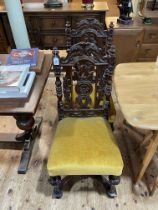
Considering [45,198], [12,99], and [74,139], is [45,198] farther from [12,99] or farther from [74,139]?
[12,99]

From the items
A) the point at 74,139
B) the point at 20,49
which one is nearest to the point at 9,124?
the point at 20,49

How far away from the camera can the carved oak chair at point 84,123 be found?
1.07 meters

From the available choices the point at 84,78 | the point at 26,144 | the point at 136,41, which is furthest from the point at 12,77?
the point at 136,41

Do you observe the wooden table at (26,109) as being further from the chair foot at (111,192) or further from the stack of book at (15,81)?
the chair foot at (111,192)

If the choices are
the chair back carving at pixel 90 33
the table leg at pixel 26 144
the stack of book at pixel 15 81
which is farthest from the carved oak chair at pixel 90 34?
the table leg at pixel 26 144

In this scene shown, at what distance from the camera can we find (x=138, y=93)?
3.68 ft

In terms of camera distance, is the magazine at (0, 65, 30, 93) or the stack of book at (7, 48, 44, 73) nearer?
the magazine at (0, 65, 30, 93)

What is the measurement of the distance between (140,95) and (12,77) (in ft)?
2.58

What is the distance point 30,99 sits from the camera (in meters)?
1.13

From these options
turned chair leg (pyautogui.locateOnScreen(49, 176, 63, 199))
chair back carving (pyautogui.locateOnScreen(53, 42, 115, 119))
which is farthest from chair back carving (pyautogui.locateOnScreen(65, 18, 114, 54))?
turned chair leg (pyautogui.locateOnScreen(49, 176, 63, 199))

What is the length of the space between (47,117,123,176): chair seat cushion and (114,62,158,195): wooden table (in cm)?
25

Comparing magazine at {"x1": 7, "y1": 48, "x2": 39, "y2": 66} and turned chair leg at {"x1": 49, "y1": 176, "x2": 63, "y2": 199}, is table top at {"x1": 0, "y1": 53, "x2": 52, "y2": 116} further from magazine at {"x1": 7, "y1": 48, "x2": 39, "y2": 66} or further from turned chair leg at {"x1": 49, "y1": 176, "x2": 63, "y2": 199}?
turned chair leg at {"x1": 49, "y1": 176, "x2": 63, "y2": 199}

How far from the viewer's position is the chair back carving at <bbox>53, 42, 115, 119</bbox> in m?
1.10

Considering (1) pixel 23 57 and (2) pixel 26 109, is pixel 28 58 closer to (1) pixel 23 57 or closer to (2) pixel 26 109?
(1) pixel 23 57
